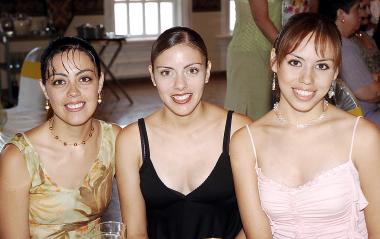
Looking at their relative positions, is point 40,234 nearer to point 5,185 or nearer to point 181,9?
point 5,185

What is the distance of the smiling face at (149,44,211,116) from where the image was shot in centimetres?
183

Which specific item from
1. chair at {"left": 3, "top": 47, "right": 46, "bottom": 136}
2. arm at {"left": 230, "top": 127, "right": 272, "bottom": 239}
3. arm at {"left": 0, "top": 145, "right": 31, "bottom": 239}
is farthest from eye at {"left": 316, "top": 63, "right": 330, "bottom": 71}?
chair at {"left": 3, "top": 47, "right": 46, "bottom": 136}

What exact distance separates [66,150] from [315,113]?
30.9 inches

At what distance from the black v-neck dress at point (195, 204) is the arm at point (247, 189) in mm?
118

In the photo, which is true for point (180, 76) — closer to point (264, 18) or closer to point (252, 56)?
point (264, 18)

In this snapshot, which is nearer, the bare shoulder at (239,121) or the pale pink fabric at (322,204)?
the pale pink fabric at (322,204)

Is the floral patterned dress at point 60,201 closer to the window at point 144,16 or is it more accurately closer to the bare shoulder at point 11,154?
the bare shoulder at point 11,154

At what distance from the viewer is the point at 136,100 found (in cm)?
768

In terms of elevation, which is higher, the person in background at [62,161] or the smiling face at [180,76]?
the smiling face at [180,76]

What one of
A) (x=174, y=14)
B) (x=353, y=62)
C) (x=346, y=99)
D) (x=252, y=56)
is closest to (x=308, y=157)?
(x=346, y=99)

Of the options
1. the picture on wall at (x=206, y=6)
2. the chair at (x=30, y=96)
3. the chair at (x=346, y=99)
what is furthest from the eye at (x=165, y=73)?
the picture on wall at (x=206, y=6)

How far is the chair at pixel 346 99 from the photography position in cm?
233

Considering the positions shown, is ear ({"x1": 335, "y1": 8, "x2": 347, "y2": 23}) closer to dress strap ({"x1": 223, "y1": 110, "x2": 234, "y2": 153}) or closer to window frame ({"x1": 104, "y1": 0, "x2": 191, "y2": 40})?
dress strap ({"x1": 223, "y1": 110, "x2": 234, "y2": 153})

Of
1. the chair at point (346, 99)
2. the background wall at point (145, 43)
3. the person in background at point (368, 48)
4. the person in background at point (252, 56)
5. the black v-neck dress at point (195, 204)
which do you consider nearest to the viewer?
the black v-neck dress at point (195, 204)
